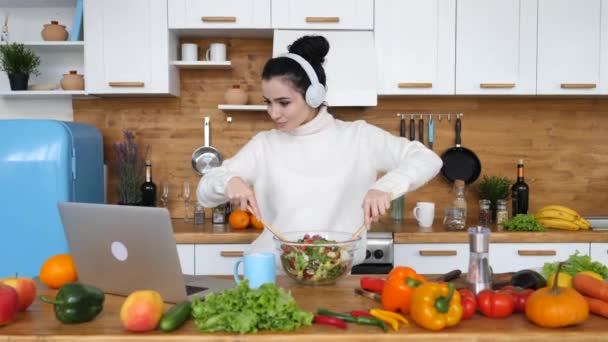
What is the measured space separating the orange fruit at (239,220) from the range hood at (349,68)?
2.49 feet

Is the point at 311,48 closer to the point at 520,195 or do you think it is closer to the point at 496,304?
the point at 496,304

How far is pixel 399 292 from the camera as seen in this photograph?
1.44 metres

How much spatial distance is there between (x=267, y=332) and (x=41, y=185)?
83.0 inches

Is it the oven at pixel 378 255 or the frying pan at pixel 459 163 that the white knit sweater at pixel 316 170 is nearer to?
the oven at pixel 378 255

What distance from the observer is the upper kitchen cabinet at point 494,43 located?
11.3 feet

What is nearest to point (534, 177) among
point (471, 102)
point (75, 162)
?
point (471, 102)

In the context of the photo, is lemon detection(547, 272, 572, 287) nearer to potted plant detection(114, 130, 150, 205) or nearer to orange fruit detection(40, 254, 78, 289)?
orange fruit detection(40, 254, 78, 289)

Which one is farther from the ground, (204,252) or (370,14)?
(370,14)

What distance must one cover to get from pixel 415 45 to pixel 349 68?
1.34 ft

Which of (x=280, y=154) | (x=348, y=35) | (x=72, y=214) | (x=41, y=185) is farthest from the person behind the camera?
(x=348, y=35)

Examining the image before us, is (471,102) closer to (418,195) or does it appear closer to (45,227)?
(418,195)

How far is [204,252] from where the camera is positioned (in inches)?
125

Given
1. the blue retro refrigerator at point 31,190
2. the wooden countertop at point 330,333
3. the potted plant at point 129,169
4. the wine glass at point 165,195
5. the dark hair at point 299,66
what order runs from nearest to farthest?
the wooden countertop at point 330,333
the dark hair at point 299,66
the blue retro refrigerator at point 31,190
the potted plant at point 129,169
the wine glass at point 165,195

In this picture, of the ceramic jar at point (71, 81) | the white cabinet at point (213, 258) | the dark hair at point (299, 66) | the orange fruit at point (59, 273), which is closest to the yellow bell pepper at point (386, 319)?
the orange fruit at point (59, 273)
